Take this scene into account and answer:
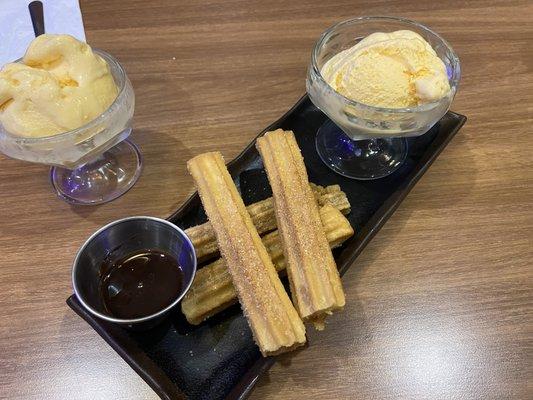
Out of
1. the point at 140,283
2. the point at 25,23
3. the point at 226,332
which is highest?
the point at 25,23

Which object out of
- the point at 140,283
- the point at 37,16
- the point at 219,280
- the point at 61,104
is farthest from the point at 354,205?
the point at 37,16

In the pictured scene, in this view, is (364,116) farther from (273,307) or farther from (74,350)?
(74,350)

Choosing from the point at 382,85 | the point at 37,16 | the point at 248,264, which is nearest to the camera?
the point at 248,264

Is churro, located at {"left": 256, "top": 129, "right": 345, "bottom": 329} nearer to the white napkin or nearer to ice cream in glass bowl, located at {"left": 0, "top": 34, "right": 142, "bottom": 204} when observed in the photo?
ice cream in glass bowl, located at {"left": 0, "top": 34, "right": 142, "bottom": 204}

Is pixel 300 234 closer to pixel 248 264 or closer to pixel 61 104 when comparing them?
pixel 248 264

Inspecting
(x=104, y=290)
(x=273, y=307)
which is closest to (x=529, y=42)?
(x=273, y=307)

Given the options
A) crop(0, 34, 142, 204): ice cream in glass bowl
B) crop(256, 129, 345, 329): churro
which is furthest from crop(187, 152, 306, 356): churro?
crop(0, 34, 142, 204): ice cream in glass bowl

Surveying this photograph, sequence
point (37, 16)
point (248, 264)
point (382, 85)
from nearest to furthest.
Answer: point (248, 264)
point (382, 85)
point (37, 16)
